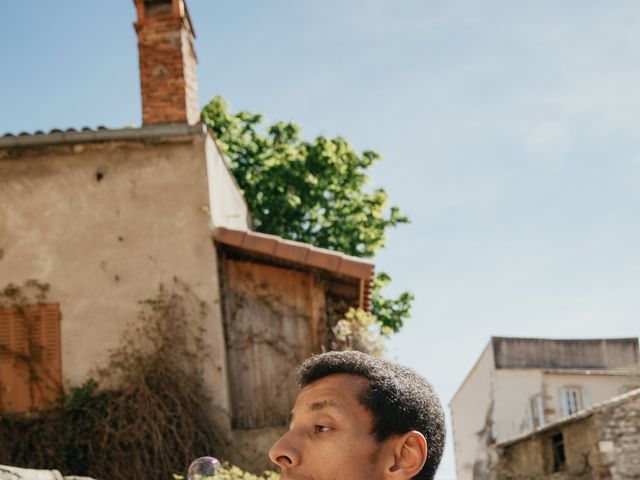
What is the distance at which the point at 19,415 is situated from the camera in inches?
433

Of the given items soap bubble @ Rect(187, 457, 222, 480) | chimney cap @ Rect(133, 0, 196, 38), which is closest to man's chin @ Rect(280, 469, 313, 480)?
soap bubble @ Rect(187, 457, 222, 480)

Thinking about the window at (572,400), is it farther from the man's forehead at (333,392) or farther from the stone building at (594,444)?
the man's forehead at (333,392)

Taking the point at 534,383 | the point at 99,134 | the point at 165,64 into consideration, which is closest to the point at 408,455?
the point at 99,134

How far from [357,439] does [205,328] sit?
8.93 m

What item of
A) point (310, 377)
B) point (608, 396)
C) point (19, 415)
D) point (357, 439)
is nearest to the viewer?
point (357, 439)

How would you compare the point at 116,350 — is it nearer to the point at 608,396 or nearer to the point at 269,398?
the point at 269,398

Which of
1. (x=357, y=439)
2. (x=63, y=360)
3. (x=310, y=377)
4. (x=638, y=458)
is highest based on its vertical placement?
(x=63, y=360)

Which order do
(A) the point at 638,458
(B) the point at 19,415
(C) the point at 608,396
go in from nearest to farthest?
1. (B) the point at 19,415
2. (A) the point at 638,458
3. (C) the point at 608,396

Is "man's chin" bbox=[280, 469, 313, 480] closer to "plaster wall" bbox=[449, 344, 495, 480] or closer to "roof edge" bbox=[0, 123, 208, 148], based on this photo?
"roof edge" bbox=[0, 123, 208, 148]

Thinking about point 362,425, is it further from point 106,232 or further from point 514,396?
point 514,396

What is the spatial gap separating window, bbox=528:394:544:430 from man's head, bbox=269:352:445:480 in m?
28.4

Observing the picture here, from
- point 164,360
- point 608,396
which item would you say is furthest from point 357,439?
point 608,396

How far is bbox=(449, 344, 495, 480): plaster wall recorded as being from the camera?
105ft

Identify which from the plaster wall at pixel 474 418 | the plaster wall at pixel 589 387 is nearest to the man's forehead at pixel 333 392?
the plaster wall at pixel 589 387
